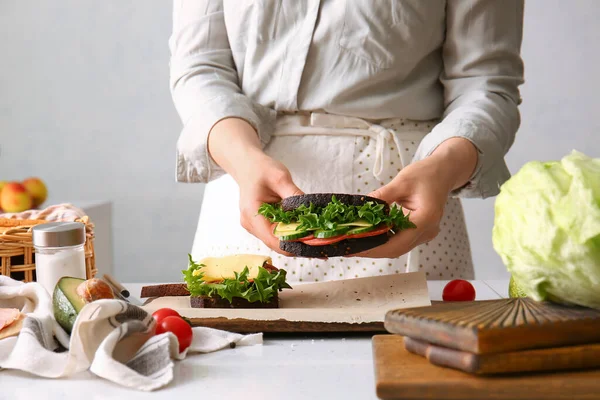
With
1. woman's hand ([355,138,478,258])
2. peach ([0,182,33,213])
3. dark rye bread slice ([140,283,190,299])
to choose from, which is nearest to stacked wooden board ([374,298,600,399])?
woman's hand ([355,138,478,258])

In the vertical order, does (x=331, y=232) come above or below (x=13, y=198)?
above

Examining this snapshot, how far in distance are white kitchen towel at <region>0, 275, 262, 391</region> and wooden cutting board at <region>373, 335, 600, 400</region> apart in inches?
12.1

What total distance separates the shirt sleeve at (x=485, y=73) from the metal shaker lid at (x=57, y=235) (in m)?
0.76

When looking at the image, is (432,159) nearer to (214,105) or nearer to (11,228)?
(214,105)

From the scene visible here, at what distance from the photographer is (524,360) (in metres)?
0.73

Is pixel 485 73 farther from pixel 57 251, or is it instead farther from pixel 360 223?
pixel 57 251

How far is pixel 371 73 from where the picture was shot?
168 cm

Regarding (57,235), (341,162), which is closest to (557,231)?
(57,235)

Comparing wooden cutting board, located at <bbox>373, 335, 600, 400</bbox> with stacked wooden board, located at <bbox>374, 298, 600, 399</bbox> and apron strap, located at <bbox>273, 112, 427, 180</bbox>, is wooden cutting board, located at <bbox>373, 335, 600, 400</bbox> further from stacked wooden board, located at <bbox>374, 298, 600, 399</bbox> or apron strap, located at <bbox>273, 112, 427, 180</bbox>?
apron strap, located at <bbox>273, 112, 427, 180</bbox>

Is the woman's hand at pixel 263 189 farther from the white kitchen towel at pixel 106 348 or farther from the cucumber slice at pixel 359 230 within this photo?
the white kitchen towel at pixel 106 348

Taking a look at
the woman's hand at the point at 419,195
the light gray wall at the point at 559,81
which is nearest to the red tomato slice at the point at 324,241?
the woman's hand at the point at 419,195

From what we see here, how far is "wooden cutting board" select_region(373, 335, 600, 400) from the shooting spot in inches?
28.2

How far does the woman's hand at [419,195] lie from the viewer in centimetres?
Result: 137

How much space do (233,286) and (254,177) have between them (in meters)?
0.25
